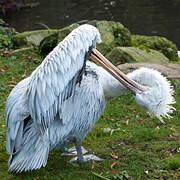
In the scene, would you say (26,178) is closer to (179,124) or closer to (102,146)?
(102,146)

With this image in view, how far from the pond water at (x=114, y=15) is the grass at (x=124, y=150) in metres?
6.96

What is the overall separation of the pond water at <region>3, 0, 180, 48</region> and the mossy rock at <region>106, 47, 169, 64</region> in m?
4.41

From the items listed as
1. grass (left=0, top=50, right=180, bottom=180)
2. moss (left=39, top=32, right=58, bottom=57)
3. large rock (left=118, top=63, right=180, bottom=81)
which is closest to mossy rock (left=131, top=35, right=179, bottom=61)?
large rock (left=118, top=63, right=180, bottom=81)

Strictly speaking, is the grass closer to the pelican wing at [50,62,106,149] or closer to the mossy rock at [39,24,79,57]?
the pelican wing at [50,62,106,149]

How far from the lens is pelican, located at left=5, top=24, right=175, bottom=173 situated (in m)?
3.54

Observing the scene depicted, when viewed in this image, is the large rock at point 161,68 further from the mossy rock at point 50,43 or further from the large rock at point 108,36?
the mossy rock at point 50,43

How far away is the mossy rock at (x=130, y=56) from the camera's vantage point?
729cm

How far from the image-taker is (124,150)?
4508 millimetres

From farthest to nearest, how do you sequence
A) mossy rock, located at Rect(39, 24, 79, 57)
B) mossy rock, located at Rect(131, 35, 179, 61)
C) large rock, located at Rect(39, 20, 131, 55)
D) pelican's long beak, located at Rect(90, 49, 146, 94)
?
mossy rock, located at Rect(131, 35, 179, 61)
mossy rock, located at Rect(39, 24, 79, 57)
large rock, located at Rect(39, 20, 131, 55)
pelican's long beak, located at Rect(90, 49, 146, 94)

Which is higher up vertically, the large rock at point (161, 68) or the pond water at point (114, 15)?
the large rock at point (161, 68)

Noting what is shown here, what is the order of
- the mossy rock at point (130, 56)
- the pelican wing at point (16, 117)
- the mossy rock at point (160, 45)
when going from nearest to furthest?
the pelican wing at point (16, 117), the mossy rock at point (130, 56), the mossy rock at point (160, 45)

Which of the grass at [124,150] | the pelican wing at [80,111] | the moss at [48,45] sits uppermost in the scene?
the pelican wing at [80,111]

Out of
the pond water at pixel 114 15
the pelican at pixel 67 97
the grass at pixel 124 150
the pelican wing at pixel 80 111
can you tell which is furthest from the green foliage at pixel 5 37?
the pond water at pixel 114 15

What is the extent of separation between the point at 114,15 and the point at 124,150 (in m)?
10.8
